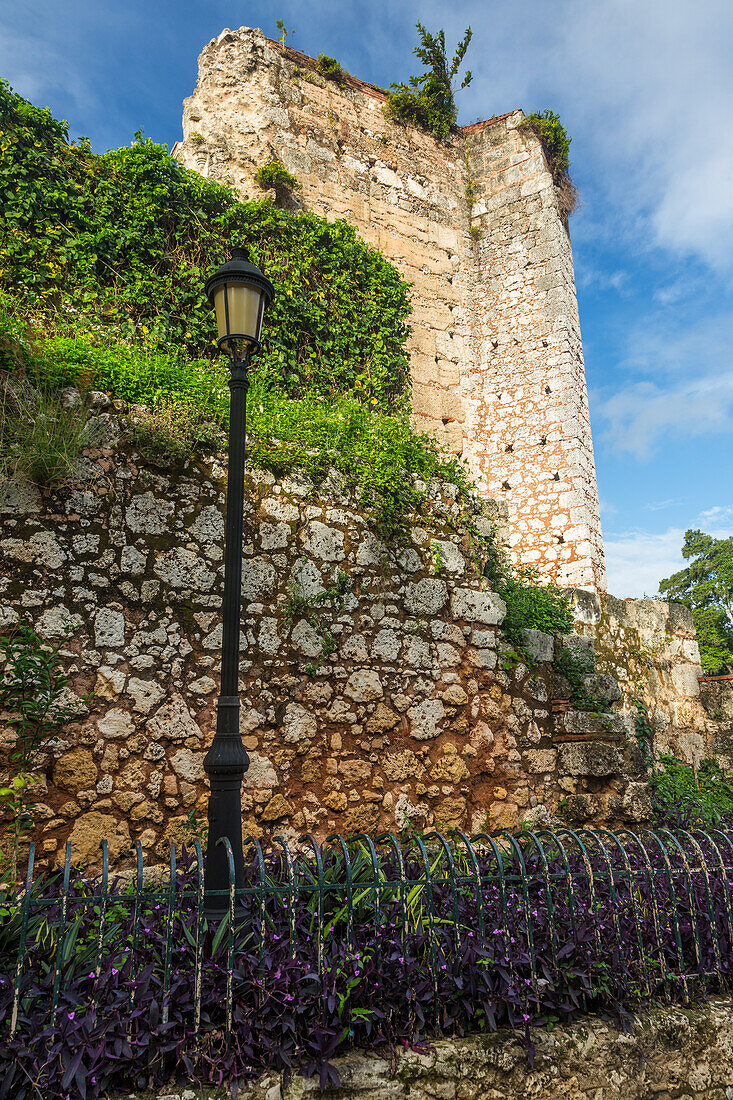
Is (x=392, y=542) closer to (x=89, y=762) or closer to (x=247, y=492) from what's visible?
(x=247, y=492)

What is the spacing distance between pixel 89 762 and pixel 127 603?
0.90 m

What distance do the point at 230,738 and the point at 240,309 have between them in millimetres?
2089

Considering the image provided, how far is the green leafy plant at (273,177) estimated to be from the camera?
8508 mm

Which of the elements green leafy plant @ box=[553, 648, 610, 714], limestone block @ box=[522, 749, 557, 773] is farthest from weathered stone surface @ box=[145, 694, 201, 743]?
green leafy plant @ box=[553, 648, 610, 714]

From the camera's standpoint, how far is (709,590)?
18656mm

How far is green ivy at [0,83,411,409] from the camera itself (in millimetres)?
5344

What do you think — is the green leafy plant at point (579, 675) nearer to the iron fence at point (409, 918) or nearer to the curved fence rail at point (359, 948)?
the iron fence at point (409, 918)

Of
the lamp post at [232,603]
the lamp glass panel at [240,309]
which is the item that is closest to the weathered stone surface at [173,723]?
the lamp post at [232,603]

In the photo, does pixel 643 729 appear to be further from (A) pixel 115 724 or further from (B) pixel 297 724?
(A) pixel 115 724

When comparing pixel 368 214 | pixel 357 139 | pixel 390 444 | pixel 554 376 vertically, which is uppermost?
pixel 357 139

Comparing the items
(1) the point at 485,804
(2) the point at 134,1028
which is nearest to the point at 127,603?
(2) the point at 134,1028

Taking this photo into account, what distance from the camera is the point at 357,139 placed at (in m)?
9.96

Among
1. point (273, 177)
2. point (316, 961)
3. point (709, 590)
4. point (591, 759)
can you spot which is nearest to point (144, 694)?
→ point (316, 961)

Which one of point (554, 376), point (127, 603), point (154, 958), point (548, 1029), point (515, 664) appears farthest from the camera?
point (554, 376)
